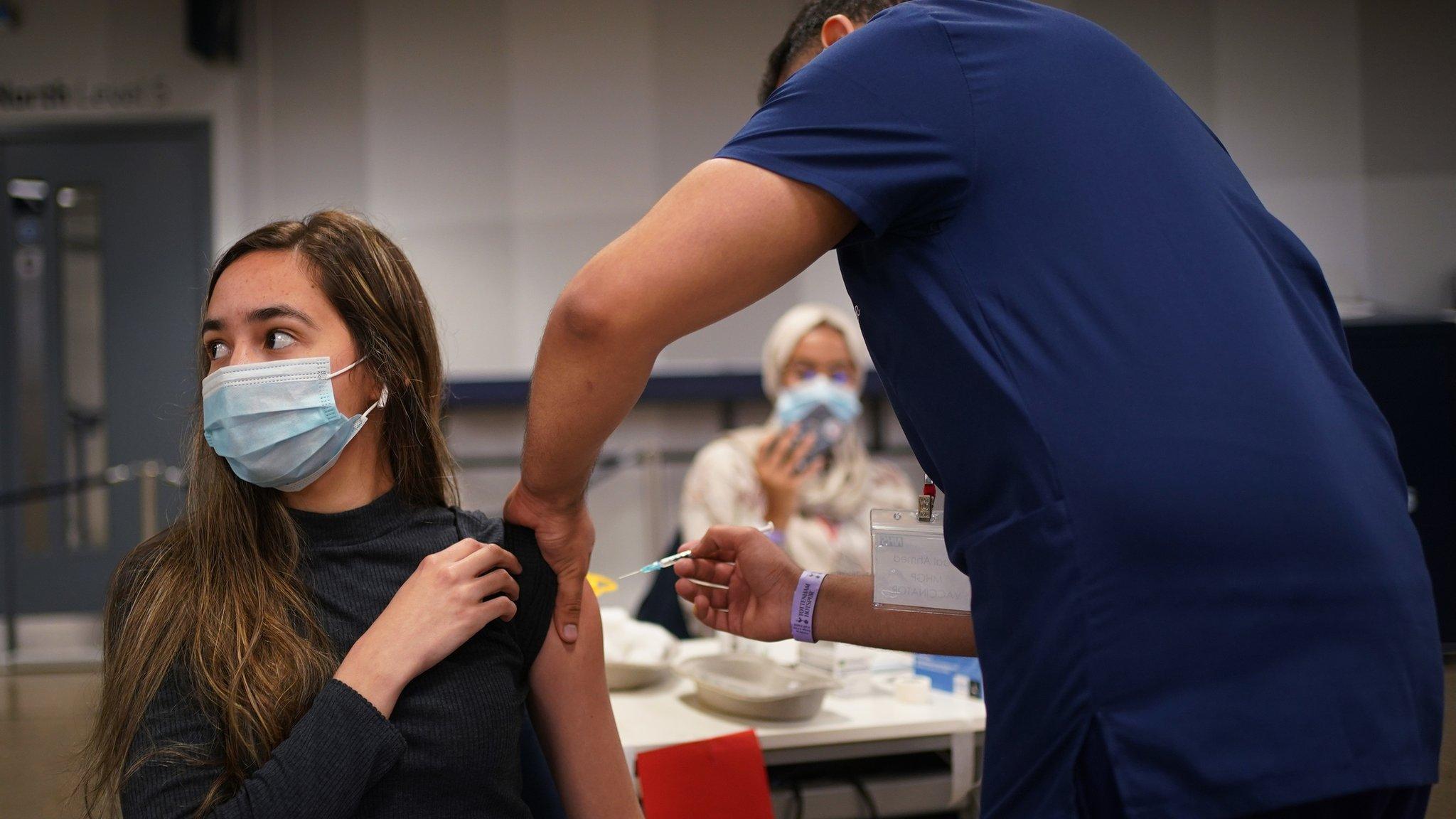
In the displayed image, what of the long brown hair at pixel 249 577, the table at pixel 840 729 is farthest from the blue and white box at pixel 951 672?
the long brown hair at pixel 249 577

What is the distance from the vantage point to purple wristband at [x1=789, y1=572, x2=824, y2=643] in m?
1.29

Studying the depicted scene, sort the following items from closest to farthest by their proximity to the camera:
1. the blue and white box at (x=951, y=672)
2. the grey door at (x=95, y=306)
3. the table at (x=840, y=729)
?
1. the table at (x=840, y=729)
2. the blue and white box at (x=951, y=672)
3. the grey door at (x=95, y=306)

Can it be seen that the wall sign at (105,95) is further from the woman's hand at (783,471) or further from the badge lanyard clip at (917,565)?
the badge lanyard clip at (917,565)

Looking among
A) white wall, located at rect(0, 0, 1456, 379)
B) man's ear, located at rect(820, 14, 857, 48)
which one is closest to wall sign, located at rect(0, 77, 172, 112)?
white wall, located at rect(0, 0, 1456, 379)

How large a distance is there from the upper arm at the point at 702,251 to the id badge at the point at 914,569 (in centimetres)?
42

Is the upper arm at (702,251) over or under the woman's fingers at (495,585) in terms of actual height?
A: over

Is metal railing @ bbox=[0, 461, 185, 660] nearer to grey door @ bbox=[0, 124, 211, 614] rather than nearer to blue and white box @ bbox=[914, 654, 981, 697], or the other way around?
grey door @ bbox=[0, 124, 211, 614]

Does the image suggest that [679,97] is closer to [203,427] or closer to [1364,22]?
[1364,22]

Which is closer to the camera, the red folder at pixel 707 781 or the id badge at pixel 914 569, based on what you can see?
the id badge at pixel 914 569

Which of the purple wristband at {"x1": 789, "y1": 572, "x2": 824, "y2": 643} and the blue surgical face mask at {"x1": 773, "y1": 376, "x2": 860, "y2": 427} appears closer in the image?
the purple wristband at {"x1": 789, "y1": 572, "x2": 824, "y2": 643}

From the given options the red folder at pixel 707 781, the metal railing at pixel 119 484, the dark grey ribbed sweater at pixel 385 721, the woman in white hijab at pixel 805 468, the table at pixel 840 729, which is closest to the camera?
the dark grey ribbed sweater at pixel 385 721

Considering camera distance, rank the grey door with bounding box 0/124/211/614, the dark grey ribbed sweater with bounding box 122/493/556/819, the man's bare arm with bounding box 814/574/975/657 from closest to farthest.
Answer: the dark grey ribbed sweater with bounding box 122/493/556/819
the man's bare arm with bounding box 814/574/975/657
the grey door with bounding box 0/124/211/614

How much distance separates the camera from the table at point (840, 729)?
174 cm

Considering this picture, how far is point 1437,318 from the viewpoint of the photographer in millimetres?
1557
